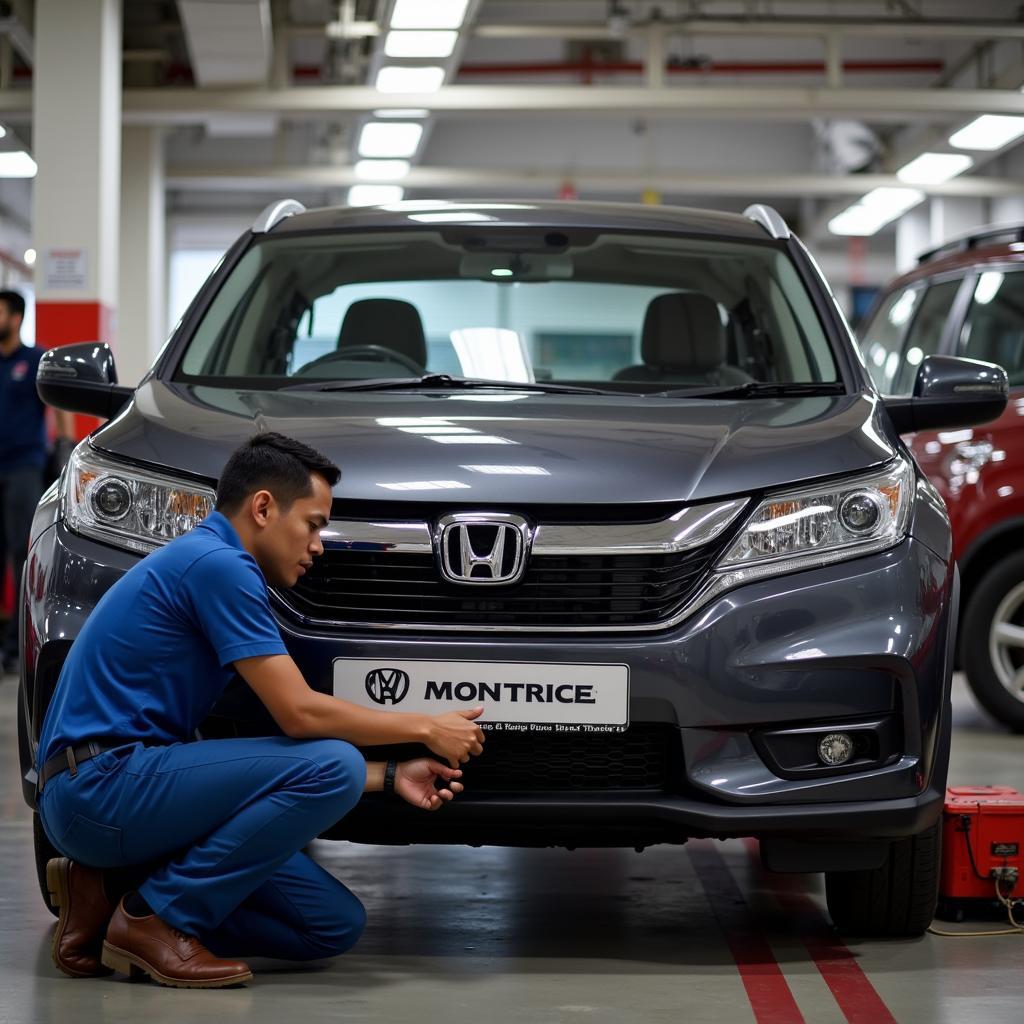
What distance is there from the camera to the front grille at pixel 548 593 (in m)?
3.25

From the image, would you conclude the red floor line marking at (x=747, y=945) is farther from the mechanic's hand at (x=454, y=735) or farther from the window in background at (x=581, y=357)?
the window in background at (x=581, y=357)

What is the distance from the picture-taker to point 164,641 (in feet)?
10.6

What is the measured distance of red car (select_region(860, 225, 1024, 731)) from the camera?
23.2 ft

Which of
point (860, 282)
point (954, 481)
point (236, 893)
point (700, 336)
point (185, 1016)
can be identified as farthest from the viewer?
point (860, 282)

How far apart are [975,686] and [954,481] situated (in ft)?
2.70

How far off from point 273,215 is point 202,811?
1887 millimetres

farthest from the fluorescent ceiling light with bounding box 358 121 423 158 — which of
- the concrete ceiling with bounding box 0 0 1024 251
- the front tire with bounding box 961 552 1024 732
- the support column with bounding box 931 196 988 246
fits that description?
the front tire with bounding box 961 552 1024 732

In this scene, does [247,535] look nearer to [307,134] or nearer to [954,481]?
[954,481]

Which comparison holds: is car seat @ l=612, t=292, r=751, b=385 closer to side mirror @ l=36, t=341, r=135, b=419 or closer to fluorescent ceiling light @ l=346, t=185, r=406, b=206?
side mirror @ l=36, t=341, r=135, b=419

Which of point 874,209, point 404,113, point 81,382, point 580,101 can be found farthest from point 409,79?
point 81,382

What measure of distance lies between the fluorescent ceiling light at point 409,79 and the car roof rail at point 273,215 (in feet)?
28.6

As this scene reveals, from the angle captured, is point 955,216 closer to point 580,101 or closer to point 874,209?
point 874,209

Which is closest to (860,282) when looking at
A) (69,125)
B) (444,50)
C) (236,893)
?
(444,50)

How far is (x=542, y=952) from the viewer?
11.9 ft
